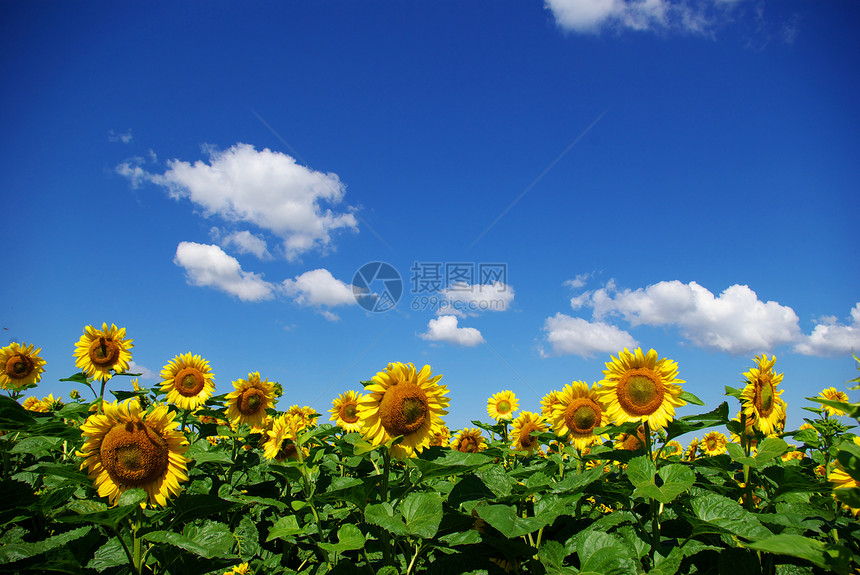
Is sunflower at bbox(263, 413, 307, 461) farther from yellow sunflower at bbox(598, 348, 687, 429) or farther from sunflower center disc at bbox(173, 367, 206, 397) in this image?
yellow sunflower at bbox(598, 348, 687, 429)

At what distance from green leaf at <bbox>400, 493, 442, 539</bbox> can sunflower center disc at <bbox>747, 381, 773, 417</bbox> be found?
350 cm

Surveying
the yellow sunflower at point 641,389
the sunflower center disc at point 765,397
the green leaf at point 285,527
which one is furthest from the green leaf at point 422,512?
the sunflower center disc at point 765,397

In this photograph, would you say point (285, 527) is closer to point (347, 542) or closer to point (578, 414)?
point (347, 542)

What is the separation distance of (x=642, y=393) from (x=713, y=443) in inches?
241

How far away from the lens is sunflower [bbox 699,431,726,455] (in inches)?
343

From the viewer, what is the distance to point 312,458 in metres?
3.93

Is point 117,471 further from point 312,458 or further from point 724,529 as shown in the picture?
point 724,529

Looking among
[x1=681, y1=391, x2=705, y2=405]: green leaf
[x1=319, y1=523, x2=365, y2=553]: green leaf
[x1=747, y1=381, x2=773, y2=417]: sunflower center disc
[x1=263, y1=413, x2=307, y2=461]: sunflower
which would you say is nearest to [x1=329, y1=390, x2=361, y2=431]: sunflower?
[x1=263, y1=413, x2=307, y2=461]: sunflower

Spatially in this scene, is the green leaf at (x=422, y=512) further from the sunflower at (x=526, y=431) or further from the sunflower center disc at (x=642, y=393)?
the sunflower at (x=526, y=431)

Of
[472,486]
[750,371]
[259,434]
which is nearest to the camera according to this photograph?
[472,486]

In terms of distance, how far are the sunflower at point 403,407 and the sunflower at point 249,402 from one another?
3793 mm

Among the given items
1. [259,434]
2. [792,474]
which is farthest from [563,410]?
[259,434]

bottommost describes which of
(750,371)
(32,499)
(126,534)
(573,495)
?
(126,534)

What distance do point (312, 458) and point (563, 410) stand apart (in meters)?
3.60
